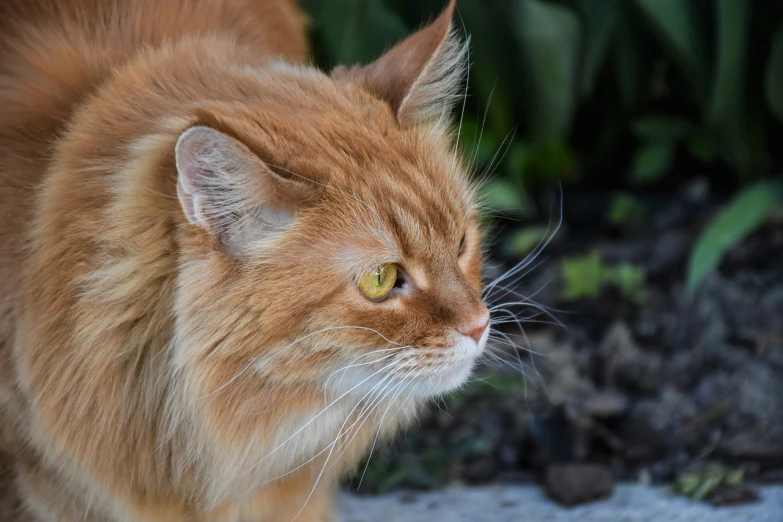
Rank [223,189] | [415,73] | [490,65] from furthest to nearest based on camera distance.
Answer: [490,65]
[415,73]
[223,189]

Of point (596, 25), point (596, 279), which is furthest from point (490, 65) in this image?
point (596, 279)

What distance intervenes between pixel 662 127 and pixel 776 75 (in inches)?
21.9

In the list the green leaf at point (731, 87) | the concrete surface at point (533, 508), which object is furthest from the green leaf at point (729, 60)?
A: the concrete surface at point (533, 508)

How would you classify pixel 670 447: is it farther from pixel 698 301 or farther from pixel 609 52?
pixel 609 52

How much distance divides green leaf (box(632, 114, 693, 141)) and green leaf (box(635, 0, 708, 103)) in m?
0.29

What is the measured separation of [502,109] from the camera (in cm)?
390

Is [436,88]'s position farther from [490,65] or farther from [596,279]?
[490,65]

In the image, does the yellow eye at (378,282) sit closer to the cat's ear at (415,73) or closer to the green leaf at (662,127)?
the cat's ear at (415,73)

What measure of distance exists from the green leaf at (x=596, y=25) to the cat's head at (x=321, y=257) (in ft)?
5.89

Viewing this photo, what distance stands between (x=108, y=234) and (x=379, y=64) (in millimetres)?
777

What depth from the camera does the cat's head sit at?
1.86 meters

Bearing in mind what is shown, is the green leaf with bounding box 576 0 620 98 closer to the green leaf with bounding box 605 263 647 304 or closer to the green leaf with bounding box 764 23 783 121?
the green leaf with bounding box 764 23 783 121

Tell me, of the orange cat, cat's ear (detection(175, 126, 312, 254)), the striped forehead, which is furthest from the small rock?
cat's ear (detection(175, 126, 312, 254))

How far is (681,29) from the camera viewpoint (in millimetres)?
3402
